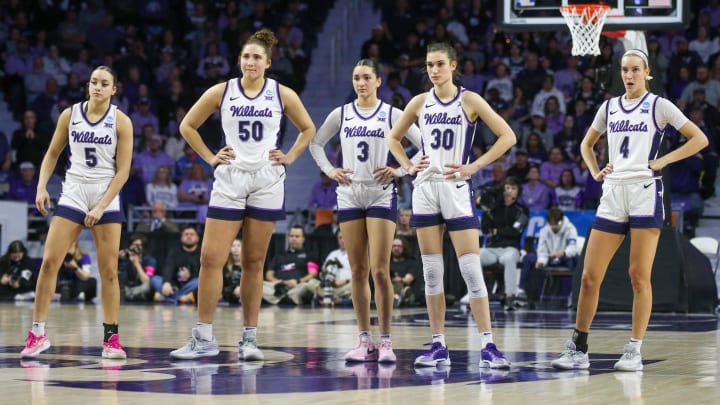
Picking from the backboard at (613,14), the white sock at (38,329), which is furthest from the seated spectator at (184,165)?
the white sock at (38,329)

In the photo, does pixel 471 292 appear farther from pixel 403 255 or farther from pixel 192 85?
pixel 192 85

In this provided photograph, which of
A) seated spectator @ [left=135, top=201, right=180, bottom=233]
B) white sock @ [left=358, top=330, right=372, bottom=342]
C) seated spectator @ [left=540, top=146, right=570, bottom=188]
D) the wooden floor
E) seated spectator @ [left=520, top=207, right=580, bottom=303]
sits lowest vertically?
the wooden floor

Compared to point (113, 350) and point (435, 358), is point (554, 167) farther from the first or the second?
point (113, 350)

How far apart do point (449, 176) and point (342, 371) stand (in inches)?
56.6

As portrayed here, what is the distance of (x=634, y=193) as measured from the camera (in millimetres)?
7906

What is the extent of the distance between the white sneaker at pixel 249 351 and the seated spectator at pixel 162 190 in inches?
454

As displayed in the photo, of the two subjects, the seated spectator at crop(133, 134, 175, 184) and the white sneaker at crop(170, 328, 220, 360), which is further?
the seated spectator at crop(133, 134, 175, 184)

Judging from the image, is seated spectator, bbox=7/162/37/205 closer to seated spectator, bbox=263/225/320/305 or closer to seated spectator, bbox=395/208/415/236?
seated spectator, bbox=263/225/320/305

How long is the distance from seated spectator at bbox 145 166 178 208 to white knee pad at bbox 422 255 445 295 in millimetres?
11995

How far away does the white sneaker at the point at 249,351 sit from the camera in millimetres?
8297

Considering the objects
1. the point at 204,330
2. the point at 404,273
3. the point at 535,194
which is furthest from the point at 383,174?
the point at 535,194

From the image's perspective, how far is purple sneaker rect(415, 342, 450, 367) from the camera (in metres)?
7.98

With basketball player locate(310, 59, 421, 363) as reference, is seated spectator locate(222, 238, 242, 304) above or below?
below

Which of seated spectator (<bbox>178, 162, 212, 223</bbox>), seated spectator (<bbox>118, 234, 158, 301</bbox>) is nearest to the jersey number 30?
seated spectator (<bbox>118, 234, 158, 301</bbox>)
